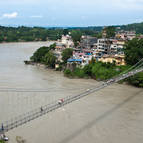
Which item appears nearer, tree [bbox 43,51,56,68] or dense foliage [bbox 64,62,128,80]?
dense foliage [bbox 64,62,128,80]

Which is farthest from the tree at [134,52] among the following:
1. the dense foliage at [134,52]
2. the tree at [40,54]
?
the tree at [40,54]

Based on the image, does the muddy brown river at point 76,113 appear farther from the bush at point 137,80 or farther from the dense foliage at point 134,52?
the dense foliage at point 134,52

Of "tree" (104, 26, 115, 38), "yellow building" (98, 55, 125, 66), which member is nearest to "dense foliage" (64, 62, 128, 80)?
"yellow building" (98, 55, 125, 66)

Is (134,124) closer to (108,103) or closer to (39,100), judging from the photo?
(108,103)

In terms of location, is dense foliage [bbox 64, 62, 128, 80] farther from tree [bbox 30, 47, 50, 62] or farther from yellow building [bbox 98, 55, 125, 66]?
tree [bbox 30, 47, 50, 62]

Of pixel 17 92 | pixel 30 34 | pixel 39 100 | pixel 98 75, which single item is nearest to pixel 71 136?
pixel 39 100
